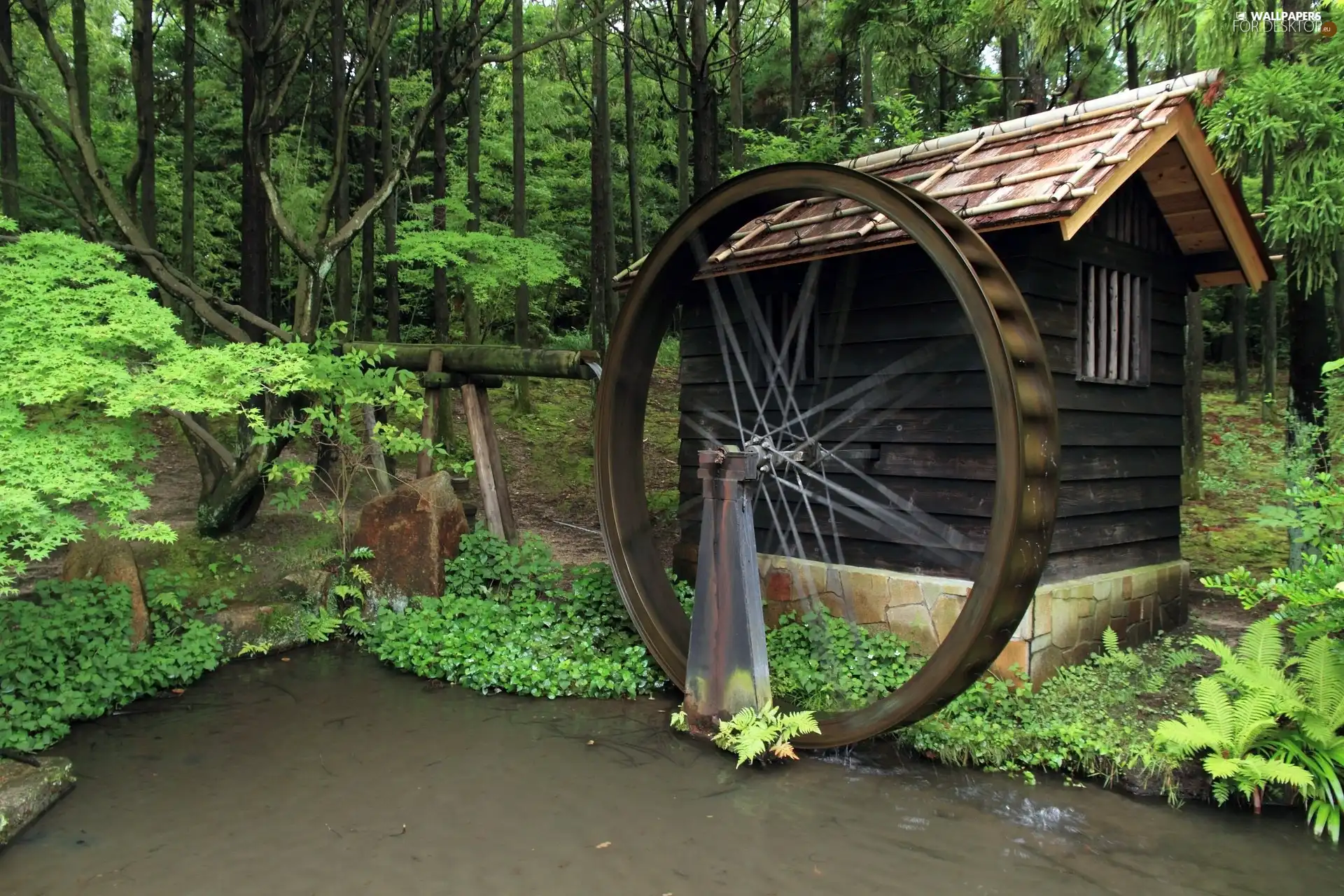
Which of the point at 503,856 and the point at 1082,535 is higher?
the point at 1082,535

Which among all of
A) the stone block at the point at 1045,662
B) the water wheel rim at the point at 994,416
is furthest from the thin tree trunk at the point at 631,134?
the stone block at the point at 1045,662

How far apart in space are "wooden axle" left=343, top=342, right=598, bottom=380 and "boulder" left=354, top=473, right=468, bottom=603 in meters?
0.95

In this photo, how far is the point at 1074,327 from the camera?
5000 mm

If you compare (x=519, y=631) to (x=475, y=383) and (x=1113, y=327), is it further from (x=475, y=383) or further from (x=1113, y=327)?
(x=1113, y=327)

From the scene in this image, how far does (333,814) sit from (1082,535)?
419cm

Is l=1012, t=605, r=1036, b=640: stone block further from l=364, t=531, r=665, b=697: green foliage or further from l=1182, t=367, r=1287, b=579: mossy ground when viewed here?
l=364, t=531, r=665, b=697: green foliage

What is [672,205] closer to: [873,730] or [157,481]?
[157,481]

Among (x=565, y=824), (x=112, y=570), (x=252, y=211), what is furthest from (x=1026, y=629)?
(x=252, y=211)

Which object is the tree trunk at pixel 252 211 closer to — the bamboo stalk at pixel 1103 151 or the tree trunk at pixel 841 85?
the bamboo stalk at pixel 1103 151

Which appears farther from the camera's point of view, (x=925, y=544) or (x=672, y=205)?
(x=672, y=205)

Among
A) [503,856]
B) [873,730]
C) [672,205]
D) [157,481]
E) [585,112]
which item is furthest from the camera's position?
[672,205]

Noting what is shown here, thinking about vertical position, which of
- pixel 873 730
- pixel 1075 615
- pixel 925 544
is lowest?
pixel 873 730

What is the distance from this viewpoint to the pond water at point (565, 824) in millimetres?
3252

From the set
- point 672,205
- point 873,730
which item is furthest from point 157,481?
point 672,205
